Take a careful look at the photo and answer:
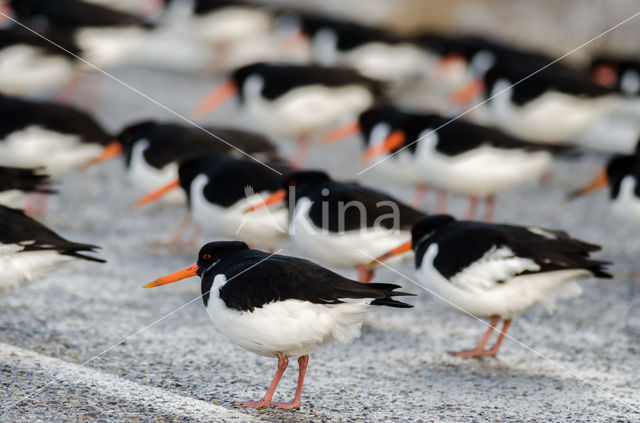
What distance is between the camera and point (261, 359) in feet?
16.6

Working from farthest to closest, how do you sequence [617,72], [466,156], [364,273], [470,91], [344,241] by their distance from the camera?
[617,72], [470,91], [466,156], [364,273], [344,241]

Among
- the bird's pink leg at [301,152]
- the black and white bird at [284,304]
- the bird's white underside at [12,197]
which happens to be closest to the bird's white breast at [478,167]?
the bird's pink leg at [301,152]

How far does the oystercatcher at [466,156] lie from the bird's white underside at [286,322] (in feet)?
11.7

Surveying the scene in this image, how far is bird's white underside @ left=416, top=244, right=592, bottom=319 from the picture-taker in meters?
4.88

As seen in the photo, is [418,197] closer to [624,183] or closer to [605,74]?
[624,183]

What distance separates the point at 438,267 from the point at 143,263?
8.42 feet

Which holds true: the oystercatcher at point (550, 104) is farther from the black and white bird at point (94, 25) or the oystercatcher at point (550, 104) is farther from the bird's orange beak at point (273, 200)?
the black and white bird at point (94, 25)

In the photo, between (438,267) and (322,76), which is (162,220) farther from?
(438,267)

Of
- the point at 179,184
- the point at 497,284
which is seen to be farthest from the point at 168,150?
the point at 497,284

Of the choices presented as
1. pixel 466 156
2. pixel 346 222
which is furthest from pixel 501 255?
pixel 466 156

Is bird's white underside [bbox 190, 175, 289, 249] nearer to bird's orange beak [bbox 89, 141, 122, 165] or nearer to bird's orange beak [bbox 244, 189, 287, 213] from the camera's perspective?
bird's orange beak [bbox 244, 189, 287, 213]

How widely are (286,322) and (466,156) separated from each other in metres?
3.81

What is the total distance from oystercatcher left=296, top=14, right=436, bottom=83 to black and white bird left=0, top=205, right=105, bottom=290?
844 centimetres

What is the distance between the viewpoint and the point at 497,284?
4.93 metres
